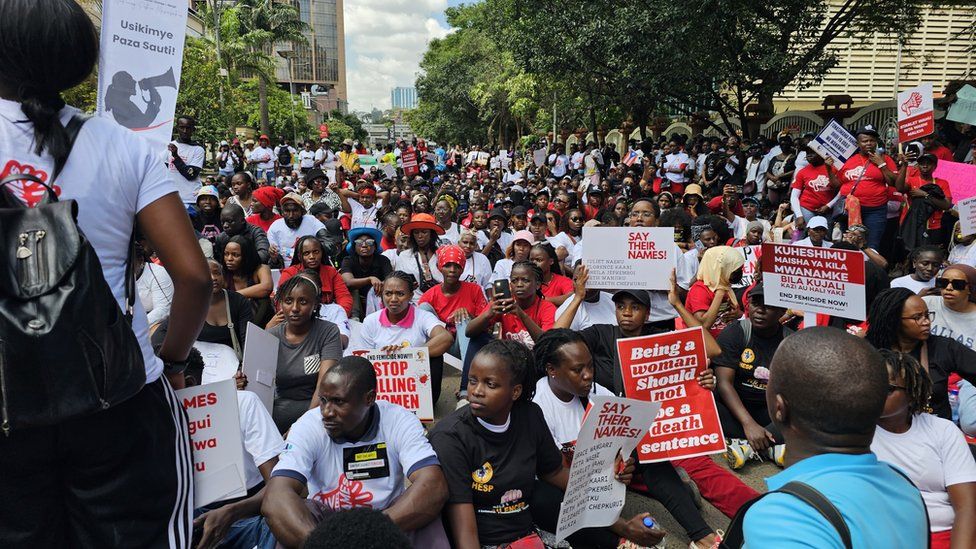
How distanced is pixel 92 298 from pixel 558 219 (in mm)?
8537

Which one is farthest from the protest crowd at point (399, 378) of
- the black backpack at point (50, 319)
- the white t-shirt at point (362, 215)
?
the white t-shirt at point (362, 215)

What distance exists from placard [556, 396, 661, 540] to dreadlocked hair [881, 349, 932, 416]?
1.09 metres

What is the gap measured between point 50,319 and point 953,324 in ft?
17.5

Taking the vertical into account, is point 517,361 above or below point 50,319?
below

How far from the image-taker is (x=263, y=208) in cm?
897

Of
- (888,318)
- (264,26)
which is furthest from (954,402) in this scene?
(264,26)

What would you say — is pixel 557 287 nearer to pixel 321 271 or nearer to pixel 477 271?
pixel 477 271

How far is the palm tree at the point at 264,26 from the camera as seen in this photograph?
126 ft

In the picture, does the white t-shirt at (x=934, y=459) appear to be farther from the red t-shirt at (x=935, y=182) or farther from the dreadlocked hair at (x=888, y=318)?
the red t-shirt at (x=935, y=182)

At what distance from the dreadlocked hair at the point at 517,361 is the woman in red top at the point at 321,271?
122 inches

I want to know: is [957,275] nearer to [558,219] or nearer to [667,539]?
[667,539]

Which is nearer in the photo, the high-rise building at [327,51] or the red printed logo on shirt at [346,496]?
the red printed logo on shirt at [346,496]

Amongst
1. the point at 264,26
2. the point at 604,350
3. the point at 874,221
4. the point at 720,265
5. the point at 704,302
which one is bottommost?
the point at 604,350

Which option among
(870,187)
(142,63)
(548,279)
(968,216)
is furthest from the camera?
(870,187)
